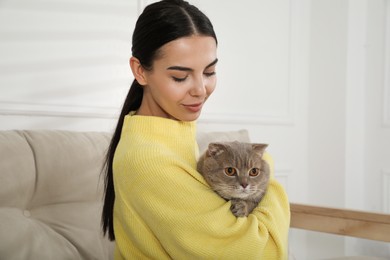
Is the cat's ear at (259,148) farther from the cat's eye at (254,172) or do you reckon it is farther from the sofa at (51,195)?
the sofa at (51,195)

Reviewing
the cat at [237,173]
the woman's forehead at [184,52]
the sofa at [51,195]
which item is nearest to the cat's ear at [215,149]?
the cat at [237,173]

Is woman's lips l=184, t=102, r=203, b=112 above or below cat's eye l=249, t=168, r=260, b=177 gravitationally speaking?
above

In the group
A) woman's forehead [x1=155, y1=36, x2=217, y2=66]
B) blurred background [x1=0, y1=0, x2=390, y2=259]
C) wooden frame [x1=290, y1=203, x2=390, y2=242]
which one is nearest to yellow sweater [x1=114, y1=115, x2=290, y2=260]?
woman's forehead [x1=155, y1=36, x2=217, y2=66]

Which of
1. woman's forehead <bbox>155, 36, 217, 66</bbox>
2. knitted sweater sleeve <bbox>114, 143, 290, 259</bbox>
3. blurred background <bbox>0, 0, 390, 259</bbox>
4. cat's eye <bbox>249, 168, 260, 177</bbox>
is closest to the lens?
knitted sweater sleeve <bbox>114, 143, 290, 259</bbox>

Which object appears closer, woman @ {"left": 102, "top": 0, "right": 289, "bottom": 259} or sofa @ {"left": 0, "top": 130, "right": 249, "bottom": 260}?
woman @ {"left": 102, "top": 0, "right": 289, "bottom": 259}

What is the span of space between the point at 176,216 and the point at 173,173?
0.35ft

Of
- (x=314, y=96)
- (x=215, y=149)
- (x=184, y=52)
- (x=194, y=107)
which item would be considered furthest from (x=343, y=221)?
(x=314, y=96)

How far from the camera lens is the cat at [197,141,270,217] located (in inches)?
46.6

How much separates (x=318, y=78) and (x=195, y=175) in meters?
2.23

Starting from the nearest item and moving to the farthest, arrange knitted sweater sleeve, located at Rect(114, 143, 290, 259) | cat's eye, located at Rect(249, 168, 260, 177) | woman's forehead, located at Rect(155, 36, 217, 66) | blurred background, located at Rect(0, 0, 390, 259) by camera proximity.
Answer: knitted sweater sleeve, located at Rect(114, 143, 290, 259), woman's forehead, located at Rect(155, 36, 217, 66), cat's eye, located at Rect(249, 168, 260, 177), blurred background, located at Rect(0, 0, 390, 259)

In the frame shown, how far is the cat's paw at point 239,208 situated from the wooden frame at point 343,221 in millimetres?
871

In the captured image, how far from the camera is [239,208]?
114cm

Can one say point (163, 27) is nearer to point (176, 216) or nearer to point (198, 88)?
point (198, 88)

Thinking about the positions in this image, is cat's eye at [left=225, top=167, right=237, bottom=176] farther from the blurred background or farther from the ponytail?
the blurred background
